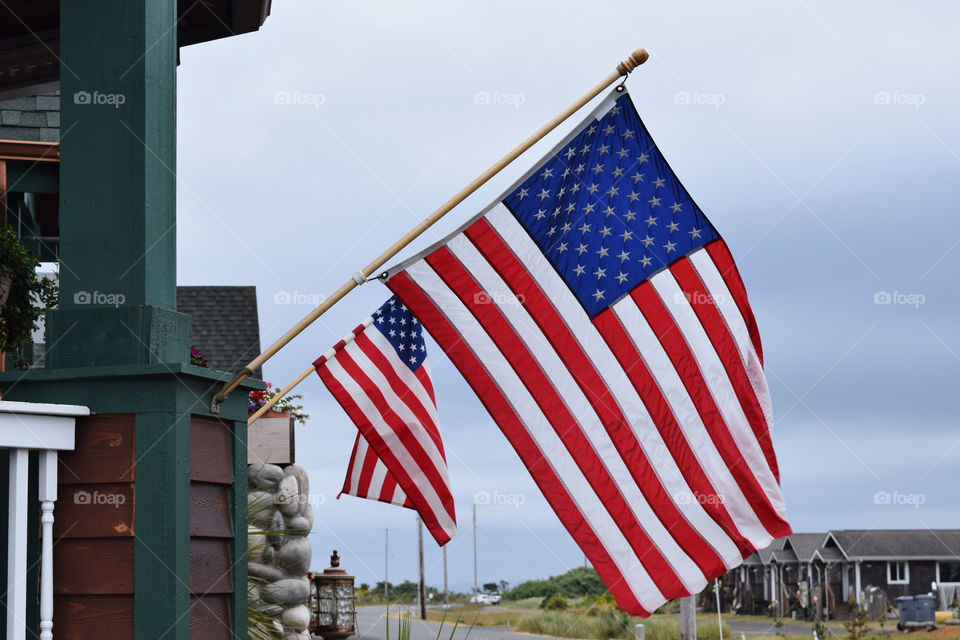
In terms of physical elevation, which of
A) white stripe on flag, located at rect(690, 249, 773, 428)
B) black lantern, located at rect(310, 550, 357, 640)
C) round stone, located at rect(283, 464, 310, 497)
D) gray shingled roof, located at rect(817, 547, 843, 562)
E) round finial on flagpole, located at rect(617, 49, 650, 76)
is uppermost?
round finial on flagpole, located at rect(617, 49, 650, 76)

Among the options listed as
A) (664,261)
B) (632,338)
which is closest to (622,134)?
(664,261)

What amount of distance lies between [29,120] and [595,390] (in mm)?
8271

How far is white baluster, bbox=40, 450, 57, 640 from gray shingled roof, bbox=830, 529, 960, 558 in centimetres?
4874

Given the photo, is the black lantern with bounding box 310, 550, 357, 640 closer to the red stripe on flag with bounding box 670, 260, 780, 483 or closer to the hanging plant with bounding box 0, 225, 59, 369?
the hanging plant with bounding box 0, 225, 59, 369

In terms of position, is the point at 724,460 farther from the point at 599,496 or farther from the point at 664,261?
the point at 664,261

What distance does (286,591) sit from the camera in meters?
8.91

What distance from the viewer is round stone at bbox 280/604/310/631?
28.9 feet

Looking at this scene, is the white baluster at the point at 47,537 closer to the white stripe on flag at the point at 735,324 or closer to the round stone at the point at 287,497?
the white stripe on flag at the point at 735,324

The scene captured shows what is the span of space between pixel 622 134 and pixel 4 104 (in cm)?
Result: 824

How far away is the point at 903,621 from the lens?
37438 mm

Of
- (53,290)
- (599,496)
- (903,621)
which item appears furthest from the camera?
(903,621)

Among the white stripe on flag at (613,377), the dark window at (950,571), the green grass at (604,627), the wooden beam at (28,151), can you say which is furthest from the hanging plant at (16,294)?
the dark window at (950,571)

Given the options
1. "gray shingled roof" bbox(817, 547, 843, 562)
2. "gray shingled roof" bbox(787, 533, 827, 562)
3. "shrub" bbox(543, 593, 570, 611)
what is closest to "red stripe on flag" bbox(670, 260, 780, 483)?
"shrub" bbox(543, 593, 570, 611)

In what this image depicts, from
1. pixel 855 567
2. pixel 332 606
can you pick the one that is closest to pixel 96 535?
pixel 332 606
